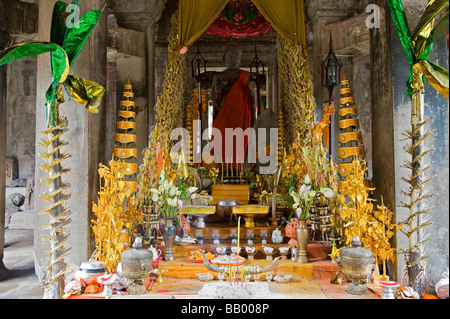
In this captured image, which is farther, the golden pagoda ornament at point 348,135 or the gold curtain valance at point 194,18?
the gold curtain valance at point 194,18

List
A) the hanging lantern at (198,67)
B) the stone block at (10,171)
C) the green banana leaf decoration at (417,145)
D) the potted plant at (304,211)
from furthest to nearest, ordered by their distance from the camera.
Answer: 1. the stone block at (10,171)
2. the hanging lantern at (198,67)
3. the potted plant at (304,211)
4. the green banana leaf decoration at (417,145)

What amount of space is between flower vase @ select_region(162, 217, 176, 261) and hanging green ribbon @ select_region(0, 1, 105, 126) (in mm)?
1573

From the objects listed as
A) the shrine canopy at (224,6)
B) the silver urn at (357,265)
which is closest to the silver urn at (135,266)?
the silver urn at (357,265)

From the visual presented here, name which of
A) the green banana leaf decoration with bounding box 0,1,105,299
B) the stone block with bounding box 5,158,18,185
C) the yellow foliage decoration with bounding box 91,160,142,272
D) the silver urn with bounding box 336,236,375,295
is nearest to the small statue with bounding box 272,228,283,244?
the silver urn with bounding box 336,236,375,295

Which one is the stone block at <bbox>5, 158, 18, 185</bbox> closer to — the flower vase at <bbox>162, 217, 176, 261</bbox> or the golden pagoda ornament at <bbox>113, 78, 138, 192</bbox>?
the golden pagoda ornament at <bbox>113, 78, 138, 192</bbox>

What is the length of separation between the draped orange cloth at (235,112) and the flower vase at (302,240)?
397 cm

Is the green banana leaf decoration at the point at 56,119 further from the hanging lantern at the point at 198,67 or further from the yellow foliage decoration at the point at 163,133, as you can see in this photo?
the hanging lantern at the point at 198,67

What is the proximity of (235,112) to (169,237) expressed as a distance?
458 centimetres

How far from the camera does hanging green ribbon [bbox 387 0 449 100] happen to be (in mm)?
2555

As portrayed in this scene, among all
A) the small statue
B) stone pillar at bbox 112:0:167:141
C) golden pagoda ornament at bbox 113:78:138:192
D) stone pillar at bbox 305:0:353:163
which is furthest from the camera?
stone pillar at bbox 112:0:167:141

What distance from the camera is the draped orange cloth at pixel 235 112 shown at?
25.9 feet

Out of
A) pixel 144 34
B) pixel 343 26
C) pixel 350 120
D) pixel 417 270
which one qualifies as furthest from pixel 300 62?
pixel 417 270

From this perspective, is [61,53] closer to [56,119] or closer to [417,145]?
[56,119]

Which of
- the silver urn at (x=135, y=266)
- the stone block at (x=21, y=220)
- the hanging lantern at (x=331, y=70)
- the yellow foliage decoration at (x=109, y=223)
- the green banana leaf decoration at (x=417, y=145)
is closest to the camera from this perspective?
the green banana leaf decoration at (x=417, y=145)
